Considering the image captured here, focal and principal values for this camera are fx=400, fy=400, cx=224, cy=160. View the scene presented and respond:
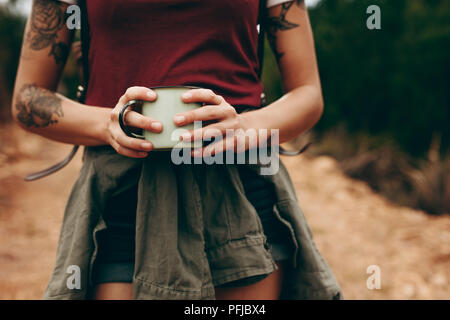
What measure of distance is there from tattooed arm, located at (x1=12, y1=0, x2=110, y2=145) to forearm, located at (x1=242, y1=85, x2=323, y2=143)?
45cm

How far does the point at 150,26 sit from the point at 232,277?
0.72m

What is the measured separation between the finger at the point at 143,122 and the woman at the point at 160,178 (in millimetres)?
52

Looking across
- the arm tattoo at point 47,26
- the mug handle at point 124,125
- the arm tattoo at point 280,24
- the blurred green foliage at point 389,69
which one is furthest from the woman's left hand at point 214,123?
the blurred green foliage at point 389,69

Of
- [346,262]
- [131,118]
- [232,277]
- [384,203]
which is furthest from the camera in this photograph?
[384,203]

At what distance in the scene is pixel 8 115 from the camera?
7.95m

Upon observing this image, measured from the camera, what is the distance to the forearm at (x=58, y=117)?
1074 mm

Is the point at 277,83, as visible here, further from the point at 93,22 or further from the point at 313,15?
the point at 93,22

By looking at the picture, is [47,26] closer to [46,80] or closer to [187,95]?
[46,80]

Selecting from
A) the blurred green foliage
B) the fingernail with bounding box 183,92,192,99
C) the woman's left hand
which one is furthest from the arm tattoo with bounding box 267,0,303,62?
the blurred green foliage

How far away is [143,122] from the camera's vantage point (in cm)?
Result: 93

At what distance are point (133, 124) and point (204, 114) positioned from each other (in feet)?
0.56

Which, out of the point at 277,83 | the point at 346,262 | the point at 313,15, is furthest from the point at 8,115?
the point at 346,262

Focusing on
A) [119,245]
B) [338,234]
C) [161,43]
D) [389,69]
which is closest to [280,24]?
[161,43]

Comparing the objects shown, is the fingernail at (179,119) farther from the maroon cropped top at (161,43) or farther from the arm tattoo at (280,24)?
the arm tattoo at (280,24)
